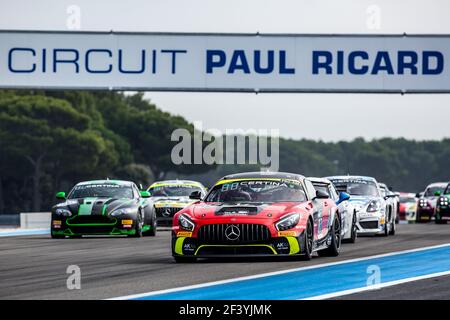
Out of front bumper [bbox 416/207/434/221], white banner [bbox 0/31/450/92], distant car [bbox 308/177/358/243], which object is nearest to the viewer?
distant car [bbox 308/177/358/243]

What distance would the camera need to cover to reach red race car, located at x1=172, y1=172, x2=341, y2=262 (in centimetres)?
1688

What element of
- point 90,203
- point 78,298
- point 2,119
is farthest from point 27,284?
point 2,119

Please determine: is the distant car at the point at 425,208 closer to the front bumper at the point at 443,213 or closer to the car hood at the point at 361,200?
the front bumper at the point at 443,213

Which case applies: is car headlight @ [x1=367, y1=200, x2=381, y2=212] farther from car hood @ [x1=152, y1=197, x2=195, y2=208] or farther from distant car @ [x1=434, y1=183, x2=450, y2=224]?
distant car @ [x1=434, y1=183, x2=450, y2=224]

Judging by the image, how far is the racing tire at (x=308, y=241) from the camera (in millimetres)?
17188

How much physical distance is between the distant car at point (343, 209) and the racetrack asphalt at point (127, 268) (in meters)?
0.30

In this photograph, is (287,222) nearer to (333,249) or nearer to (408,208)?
(333,249)

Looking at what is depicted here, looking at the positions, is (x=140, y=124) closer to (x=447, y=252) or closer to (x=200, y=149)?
(x=200, y=149)

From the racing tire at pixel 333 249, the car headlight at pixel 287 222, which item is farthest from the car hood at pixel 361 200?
the car headlight at pixel 287 222

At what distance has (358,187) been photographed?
27719 millimetres

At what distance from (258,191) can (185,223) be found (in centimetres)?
158

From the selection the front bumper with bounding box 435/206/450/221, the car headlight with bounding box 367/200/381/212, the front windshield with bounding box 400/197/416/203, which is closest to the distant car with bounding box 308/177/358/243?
the car headlight with bounding box 367/200/381/212

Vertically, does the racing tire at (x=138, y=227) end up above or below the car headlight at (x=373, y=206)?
below

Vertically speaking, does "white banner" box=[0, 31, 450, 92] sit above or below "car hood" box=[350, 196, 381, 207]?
above
